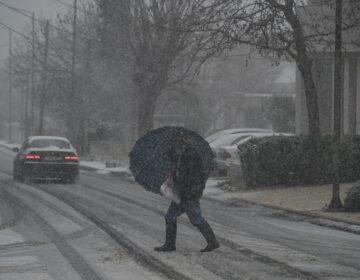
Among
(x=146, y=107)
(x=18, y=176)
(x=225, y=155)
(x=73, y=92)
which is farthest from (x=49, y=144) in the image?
(x=73, y=92)

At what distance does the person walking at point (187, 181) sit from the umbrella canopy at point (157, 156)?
1.08 ft

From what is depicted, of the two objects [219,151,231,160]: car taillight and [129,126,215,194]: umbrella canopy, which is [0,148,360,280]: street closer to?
[129,126,215,194]: umbrella canopy

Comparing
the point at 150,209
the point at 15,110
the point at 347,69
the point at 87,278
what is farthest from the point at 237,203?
the point at 15,110

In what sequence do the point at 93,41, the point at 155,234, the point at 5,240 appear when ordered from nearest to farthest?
the point at 5,240 < the point at 155,234 < the point at 93,41

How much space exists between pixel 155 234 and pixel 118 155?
97.9 ft

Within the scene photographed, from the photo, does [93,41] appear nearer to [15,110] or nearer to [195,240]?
[195,240]

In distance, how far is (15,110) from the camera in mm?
110125

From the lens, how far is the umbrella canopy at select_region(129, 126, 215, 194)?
10.8 meters

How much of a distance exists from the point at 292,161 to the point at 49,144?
8031 millimetres

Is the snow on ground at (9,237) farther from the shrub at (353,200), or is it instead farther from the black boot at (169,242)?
the shrub at (353,200)

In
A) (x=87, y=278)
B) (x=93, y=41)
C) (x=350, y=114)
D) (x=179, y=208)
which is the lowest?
(x=87, y=278)

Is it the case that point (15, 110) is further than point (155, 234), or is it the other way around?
point (15, 110)

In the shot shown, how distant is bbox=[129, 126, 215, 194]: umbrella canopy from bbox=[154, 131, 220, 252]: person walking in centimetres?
33

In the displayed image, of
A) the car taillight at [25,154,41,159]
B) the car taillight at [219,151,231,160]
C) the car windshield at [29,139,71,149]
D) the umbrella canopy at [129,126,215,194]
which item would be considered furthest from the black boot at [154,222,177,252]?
the car windshield at [29,139,71,149]
